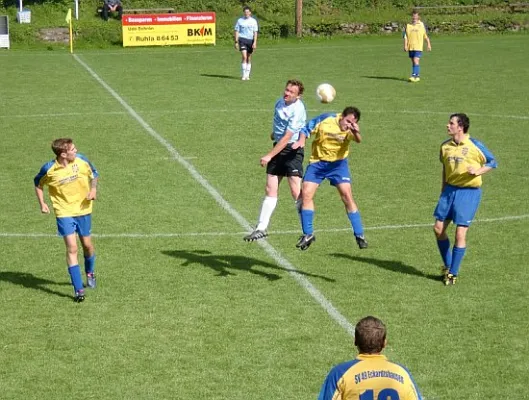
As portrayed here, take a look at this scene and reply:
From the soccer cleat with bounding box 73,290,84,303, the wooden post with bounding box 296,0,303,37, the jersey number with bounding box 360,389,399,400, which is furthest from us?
the wooden post with bounding box 296,0,303,37

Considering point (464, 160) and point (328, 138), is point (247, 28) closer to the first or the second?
point (328, 138)

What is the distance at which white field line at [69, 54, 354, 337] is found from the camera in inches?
504

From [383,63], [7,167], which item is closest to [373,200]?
[7,167]

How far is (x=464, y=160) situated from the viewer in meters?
13.5

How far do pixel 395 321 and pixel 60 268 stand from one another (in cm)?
483

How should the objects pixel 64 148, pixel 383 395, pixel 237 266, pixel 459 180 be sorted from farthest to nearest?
pixel 237 266 → pixel 459 180 → pixel 64 148 → pixel 383 395

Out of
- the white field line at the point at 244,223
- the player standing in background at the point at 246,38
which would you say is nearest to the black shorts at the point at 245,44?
the player standing in background at the point at 246,38

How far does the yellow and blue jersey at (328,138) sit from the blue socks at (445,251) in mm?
1769

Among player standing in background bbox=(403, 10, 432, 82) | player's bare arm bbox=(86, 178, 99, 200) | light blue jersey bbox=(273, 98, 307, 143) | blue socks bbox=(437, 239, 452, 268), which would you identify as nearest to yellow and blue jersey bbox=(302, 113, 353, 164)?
light blue jersey bbox=(273, 98, 307, 143)

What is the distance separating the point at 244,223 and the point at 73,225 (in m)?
4.47

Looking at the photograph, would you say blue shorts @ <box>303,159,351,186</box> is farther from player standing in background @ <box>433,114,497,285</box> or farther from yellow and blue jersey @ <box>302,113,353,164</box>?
player standing in background @ <box>433,114,497,285</box>

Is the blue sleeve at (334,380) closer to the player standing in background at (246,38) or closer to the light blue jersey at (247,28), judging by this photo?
the player standing in background at (246,38)

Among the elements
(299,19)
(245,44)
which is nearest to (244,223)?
(245,44)

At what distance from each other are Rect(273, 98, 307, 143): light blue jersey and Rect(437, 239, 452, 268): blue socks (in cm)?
239
